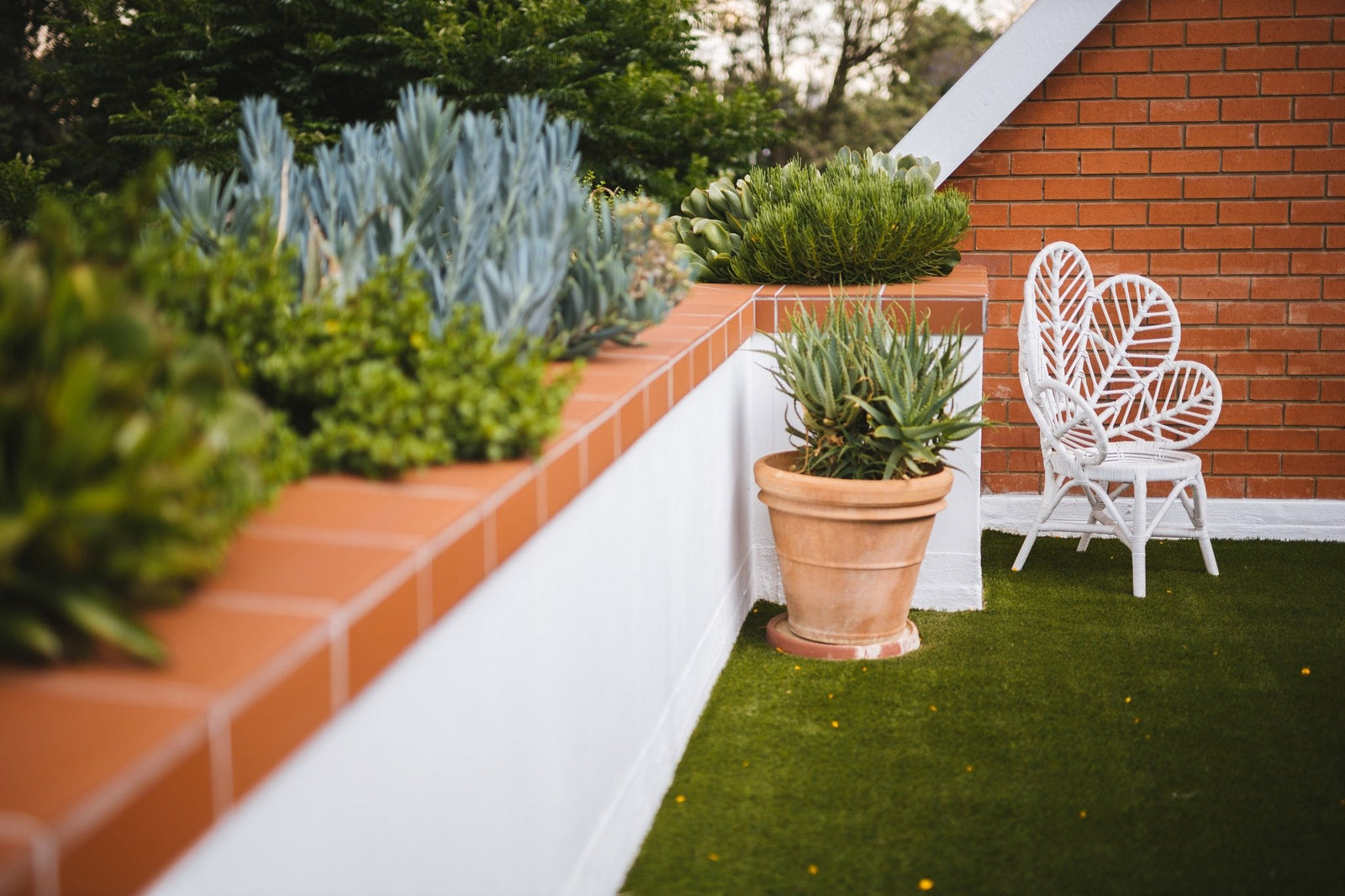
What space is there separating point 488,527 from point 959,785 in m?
1.63

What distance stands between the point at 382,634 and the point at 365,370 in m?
0.59

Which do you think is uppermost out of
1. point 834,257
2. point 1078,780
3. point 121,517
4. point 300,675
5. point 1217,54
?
point 1217,54

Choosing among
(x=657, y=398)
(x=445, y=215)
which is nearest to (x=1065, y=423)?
(x=657, y=398)

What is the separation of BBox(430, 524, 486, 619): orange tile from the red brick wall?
4093mm

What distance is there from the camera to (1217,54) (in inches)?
199

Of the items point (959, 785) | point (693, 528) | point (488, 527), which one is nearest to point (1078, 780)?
point (959, 785)

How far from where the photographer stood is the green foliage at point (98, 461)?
1.01 m

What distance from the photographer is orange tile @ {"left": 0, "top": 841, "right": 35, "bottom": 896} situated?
0.76 meters

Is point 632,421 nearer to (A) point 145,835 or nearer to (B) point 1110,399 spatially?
(A) point 145,835

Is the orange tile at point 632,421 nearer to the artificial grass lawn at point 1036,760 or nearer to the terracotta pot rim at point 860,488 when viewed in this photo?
the artificial grass lawn at point 1036,760

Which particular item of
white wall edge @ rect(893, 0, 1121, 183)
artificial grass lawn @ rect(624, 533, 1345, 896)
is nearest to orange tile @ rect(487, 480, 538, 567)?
artificial grass lawn @ rect(624, 533, 1345, 896)

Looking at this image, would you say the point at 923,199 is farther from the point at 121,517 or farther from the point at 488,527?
the point at 121,517

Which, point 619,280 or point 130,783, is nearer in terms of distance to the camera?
point 130,783

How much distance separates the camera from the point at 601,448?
2057mm
